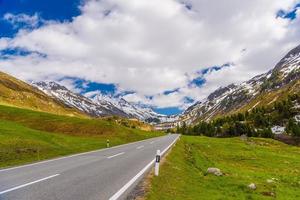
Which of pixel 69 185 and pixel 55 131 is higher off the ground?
pixel 55 131

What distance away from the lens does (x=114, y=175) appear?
59.9 feet

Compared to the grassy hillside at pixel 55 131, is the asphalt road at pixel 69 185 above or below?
below

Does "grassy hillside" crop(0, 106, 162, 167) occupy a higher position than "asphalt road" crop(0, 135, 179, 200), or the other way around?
"grassy hillside" crop(0, 106, 162, 167)

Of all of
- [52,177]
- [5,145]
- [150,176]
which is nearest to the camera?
[52,177]

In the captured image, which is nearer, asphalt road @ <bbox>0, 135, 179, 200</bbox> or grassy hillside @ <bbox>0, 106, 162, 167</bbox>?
asphalt road @ <bbox>0, 135, 179, 200</bbox>

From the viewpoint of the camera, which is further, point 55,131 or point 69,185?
point 55,131

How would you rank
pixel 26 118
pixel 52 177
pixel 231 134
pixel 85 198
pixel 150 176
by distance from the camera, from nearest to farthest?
pixel 85 198 < pixel 52 177 < pixel 150 176 < pixel 26 118 < pixel 231 134

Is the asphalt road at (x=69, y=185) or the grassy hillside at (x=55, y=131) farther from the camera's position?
the grassy hillside at (x=55, y=131)

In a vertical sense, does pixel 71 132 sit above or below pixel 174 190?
above

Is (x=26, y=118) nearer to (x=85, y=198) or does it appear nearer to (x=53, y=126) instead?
(x=53, y=126)

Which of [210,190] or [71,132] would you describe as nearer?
[210,190]

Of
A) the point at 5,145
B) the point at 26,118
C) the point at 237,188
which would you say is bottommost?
the point at 237,188

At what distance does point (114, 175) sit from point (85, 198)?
667 centimetres

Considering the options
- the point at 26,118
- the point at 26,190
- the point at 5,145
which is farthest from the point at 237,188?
the point at 26,118
